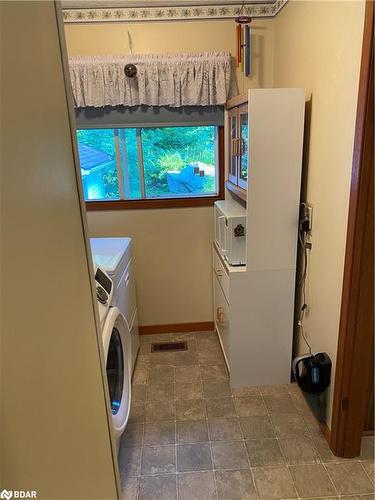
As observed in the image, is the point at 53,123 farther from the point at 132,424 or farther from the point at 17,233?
the point at 132,424

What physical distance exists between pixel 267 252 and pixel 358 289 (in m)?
0.64

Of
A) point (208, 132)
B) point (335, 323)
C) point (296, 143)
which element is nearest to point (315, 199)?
point (296, 143)

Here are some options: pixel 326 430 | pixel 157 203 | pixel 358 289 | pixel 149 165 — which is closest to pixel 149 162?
pixel 149 165

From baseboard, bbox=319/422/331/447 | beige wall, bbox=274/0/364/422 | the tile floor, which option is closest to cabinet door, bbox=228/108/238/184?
beige wall, bbox=274/0/364/422

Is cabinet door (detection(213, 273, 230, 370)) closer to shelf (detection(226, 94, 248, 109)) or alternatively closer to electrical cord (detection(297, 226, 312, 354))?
electrical cord (detection(297, 226, 312, 354))

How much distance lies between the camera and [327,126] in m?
1.68

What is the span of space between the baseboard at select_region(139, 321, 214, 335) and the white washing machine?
0.31 meters

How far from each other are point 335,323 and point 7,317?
1527 millimetres

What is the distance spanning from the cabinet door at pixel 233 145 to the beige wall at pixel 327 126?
411mm

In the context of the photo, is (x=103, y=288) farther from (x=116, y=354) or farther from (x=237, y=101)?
(x=237, y=101)

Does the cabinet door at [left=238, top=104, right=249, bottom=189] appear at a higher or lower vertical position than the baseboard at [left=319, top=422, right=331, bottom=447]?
higher

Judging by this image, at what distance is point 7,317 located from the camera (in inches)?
22.8

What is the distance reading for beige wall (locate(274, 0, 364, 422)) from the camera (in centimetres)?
146

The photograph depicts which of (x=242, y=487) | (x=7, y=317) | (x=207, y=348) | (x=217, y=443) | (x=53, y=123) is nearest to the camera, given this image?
(x=7, y=317)
